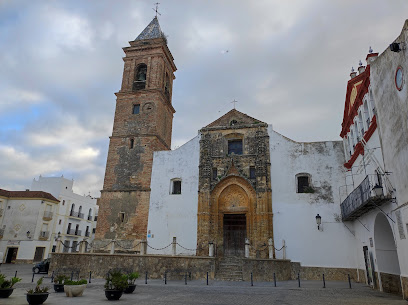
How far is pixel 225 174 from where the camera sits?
22.8 m

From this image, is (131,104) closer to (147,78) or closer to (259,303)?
(147,78)

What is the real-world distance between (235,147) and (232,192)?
3.59 m

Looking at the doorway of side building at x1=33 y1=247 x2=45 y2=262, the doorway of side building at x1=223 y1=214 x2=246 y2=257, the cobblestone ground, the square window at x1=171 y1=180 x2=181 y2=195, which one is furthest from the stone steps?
the doorway of side building at x1=33 y1=247 x2=45 y2=262

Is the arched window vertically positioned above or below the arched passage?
above

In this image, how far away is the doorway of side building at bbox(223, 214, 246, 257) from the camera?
70.9 ft

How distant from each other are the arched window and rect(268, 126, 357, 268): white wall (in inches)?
490

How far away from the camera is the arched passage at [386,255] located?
1332 centimetres

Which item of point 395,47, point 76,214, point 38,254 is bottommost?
point 38,254

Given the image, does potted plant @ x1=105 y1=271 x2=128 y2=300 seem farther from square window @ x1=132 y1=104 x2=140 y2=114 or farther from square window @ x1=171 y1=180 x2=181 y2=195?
square window @ x1=132 y1=104 x2=140 y2=114

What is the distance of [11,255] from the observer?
33.6 m

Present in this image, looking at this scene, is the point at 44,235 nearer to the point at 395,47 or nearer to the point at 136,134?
the point at 136,134

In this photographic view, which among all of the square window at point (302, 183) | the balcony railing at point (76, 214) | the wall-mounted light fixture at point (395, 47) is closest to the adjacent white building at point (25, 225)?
the balcony railing at point (76, 214)

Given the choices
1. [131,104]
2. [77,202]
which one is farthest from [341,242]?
[77,202]

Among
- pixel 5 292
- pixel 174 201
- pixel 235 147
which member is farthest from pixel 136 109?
pixel 5 292
